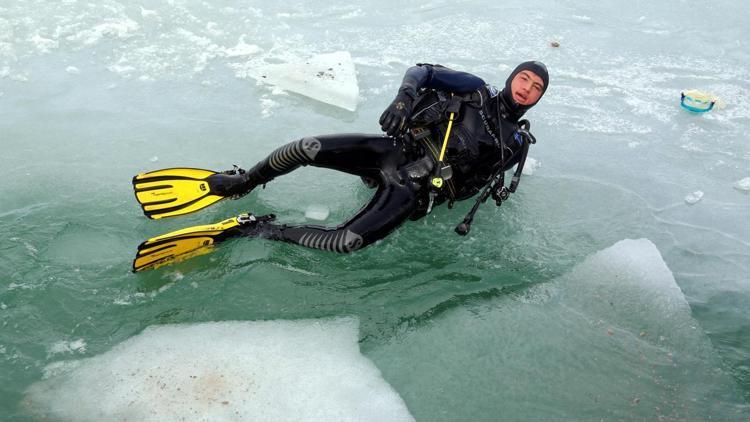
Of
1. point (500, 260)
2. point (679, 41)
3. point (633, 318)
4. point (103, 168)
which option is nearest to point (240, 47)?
point (103, 168)

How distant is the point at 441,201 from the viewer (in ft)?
12.0

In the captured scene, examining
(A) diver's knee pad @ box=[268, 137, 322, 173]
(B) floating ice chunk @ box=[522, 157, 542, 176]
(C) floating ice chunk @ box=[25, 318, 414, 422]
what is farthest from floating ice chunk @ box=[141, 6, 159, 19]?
(C) floating ice chunk @ box=[25, 318, 414, 422]

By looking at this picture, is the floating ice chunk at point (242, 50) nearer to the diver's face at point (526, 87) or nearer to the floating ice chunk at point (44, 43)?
the floating ice chunk at point (44, 43)

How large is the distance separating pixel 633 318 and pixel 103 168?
3.51m

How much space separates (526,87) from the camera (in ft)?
11.1

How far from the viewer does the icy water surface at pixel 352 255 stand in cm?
259

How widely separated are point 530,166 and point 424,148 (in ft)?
4.08

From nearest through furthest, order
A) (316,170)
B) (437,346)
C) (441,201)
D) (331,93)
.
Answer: (437,346), (441,201), (316,170), (331,93)

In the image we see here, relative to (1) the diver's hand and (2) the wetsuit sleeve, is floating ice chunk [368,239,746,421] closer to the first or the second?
(1) the diver's hand

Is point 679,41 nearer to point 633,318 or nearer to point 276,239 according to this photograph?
point 633,318

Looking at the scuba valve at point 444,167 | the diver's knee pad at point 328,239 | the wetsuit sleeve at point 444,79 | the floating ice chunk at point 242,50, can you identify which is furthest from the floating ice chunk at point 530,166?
the floating ice chunk at point 242,50

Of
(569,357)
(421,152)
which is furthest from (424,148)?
(569,357)

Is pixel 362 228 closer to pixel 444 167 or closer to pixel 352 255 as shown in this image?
pixel 352 255

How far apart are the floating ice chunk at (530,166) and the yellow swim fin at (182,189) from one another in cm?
212
